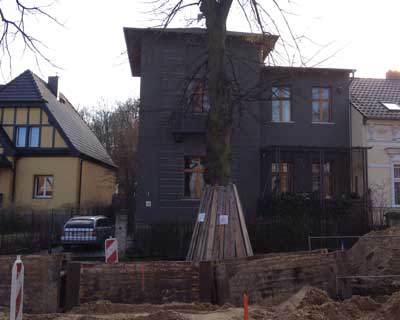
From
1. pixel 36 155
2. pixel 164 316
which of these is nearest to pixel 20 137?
pixel 36 155

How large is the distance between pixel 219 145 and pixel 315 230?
8.06m

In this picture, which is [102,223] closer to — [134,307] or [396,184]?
[134,307]

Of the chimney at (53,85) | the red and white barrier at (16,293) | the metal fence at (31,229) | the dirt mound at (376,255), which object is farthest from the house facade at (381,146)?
the chimney at (53,85)

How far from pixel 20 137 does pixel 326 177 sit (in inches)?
731

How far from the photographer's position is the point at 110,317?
7785 millimetres

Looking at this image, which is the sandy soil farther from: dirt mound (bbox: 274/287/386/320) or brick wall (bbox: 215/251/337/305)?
brick wall (bbox: 215/251/337/305)

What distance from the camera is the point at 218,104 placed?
42.8ft

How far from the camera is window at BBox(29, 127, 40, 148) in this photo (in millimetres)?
28406

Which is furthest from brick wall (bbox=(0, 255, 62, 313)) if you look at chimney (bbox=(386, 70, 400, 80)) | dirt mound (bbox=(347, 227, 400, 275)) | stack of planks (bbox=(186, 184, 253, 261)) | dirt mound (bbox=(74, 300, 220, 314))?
chimney (bbox=(386, 70, 400, 80))

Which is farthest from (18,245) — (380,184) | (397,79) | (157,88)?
(397,79)

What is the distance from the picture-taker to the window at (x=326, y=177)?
24328mm

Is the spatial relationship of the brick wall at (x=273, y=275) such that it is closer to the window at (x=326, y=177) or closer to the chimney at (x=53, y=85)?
the window at (x=326, y=177)

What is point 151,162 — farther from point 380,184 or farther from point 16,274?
point 16,274

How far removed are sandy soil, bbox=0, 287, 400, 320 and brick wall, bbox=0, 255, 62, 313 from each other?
2.02 ft
